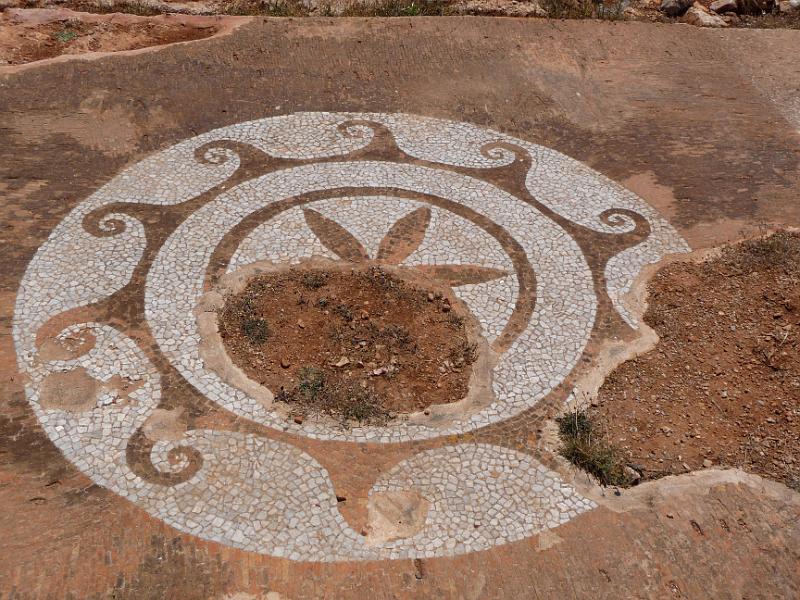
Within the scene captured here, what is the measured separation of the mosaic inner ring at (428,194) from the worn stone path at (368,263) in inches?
1.8

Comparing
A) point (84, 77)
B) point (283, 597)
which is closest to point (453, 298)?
point (283, 597)

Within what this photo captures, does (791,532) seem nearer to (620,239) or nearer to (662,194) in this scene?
(620,239)

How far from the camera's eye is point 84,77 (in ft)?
45.9

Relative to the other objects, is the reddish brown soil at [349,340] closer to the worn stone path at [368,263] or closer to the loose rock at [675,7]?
the worn stone path at [368,263]

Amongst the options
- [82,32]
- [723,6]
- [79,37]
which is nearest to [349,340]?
[79,37]

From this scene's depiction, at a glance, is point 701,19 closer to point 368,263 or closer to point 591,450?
point 368,263

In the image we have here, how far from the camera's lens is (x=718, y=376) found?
30.2 ft

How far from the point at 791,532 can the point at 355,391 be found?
5.34 metres

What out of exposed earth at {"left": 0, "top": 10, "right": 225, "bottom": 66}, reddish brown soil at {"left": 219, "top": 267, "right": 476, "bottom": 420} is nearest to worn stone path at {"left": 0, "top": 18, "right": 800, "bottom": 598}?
reddish brown soil at {"left": 219, "top": 267, "right": 476, "bottom": 420}

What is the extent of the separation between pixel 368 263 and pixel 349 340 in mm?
1765

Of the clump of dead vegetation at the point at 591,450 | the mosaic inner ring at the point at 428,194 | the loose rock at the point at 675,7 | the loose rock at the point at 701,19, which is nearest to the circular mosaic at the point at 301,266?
the mosaic inner ring at the point at 428,194

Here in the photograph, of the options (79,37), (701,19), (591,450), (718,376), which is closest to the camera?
(591,450)

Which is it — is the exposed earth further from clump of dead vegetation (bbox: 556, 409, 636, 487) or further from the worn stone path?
clump of dead vegetation (bbox: 556, 409, 636, 487)

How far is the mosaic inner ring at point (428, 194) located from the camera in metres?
8.73
